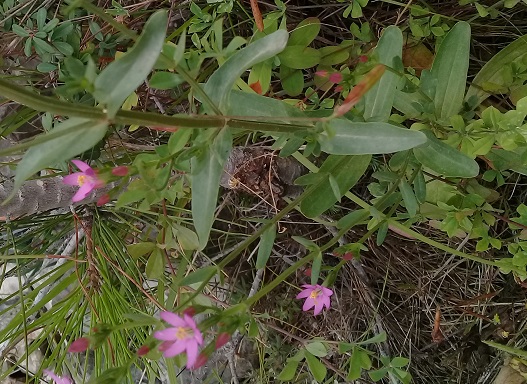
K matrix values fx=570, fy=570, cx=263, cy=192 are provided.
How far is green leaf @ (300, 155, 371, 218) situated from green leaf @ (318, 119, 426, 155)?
0.55 feet

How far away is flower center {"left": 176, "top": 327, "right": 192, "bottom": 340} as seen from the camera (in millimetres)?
561

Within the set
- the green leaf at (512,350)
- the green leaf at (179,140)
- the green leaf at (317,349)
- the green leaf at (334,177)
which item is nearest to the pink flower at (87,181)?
the green leaf at (179,140)

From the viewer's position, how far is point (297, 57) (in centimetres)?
88

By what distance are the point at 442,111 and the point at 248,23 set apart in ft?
1.57

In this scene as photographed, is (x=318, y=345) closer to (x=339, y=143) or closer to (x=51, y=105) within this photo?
(x=339, y=143)

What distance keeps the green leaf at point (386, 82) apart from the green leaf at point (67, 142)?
421 mm

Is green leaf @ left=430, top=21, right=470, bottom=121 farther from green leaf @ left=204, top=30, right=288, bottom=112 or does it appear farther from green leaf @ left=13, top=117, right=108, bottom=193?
green leaf @ left=13, top=117, right=108, bottom=193

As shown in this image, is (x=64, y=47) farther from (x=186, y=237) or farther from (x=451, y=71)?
(x=451, y=71)

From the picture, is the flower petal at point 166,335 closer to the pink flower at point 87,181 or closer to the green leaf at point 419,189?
the pink flower at point 87,181

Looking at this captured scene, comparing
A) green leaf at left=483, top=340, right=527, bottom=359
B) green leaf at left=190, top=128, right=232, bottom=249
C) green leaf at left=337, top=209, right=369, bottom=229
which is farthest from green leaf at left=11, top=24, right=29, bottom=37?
green leaf at left=483, top=340, right=527, bottom=359

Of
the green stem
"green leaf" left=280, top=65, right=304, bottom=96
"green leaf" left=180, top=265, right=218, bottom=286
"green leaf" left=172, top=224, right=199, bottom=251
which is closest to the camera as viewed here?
the green stem

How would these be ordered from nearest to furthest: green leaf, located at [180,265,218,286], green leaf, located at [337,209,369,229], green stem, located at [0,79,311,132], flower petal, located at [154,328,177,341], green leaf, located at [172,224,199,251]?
green stem, located at [0,79,311,132]
flower petal, located at [154,328,177,341]
green leaf, located at [180,265,218,286]
green leaf, located at [337,209,369,229]
green leaf, located at [172,224,199,251]

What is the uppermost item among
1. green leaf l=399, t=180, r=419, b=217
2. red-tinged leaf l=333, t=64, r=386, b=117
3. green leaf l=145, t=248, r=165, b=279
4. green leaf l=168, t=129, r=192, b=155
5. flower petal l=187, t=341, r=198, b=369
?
red-tinged leaf l=333, t=64, r=386, b=117

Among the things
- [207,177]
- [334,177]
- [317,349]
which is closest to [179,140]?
[207,177]
